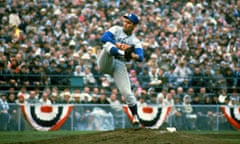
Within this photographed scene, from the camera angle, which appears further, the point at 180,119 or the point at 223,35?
the point at 223,35

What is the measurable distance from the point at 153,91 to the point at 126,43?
790cm

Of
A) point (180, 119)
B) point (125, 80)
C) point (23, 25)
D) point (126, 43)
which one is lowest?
point (180, 119)

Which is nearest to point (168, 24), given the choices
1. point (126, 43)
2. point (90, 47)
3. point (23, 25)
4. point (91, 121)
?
point (90, 47)

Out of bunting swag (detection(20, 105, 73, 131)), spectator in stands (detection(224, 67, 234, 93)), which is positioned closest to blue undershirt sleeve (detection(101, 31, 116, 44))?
bunting swag (detection(20, 105, 73, 131))

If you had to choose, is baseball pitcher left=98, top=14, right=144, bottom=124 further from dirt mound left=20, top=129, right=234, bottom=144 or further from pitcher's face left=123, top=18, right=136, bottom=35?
dirt mound left=20, top=129, right=234, bottom=144

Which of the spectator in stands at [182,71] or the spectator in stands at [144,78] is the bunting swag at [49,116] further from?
the spectator in stands at [182,71]

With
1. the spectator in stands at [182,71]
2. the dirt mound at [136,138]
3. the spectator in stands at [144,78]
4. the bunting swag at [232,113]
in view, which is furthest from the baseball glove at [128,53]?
the spectator in stands at [182,71]

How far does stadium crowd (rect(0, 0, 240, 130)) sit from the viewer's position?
19141 millimetres

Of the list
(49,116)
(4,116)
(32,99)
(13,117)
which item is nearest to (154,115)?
(49,116)

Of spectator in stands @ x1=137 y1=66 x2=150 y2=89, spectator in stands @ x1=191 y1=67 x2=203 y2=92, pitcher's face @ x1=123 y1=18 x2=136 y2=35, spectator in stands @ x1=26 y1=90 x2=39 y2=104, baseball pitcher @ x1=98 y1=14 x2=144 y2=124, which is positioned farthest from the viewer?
spectator in stands @ x1=191 y1=67 x2=203 y2=92

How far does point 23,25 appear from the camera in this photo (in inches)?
875

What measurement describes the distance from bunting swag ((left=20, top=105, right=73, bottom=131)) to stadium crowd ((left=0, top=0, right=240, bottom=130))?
0.89 metres

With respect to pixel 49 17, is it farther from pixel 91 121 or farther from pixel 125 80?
pixel 125 80

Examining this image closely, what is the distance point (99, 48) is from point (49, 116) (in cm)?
504
